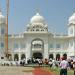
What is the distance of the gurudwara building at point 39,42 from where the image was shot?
85062 millimetres

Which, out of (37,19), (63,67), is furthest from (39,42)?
(63,67)

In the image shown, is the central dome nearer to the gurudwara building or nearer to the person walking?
the gurudwara building

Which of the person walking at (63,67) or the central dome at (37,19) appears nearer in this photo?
the person walking at (63,67)

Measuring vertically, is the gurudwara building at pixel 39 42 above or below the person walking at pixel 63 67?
above

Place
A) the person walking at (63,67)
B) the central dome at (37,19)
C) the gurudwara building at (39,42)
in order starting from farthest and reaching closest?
the central dome at (37,19)
the gurudwara building at (39,42)
the person walking at (63,67)

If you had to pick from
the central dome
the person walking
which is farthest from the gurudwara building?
the person walking

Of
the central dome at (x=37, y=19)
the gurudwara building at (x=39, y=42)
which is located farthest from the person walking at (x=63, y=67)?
the central dome at (x=37, y=19)

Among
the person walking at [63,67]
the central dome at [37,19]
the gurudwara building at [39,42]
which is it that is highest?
the central dome at [37,19]

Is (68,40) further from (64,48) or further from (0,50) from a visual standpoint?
(0,50)

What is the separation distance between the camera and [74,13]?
290 feet

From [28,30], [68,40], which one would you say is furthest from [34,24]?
[68,40]

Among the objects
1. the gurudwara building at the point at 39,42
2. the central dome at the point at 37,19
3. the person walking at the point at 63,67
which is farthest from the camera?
the central dome at the point at 37,19

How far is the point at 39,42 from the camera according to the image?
87.1m

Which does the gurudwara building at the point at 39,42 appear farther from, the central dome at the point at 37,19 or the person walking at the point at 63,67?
the person walking at the point at 63,67
